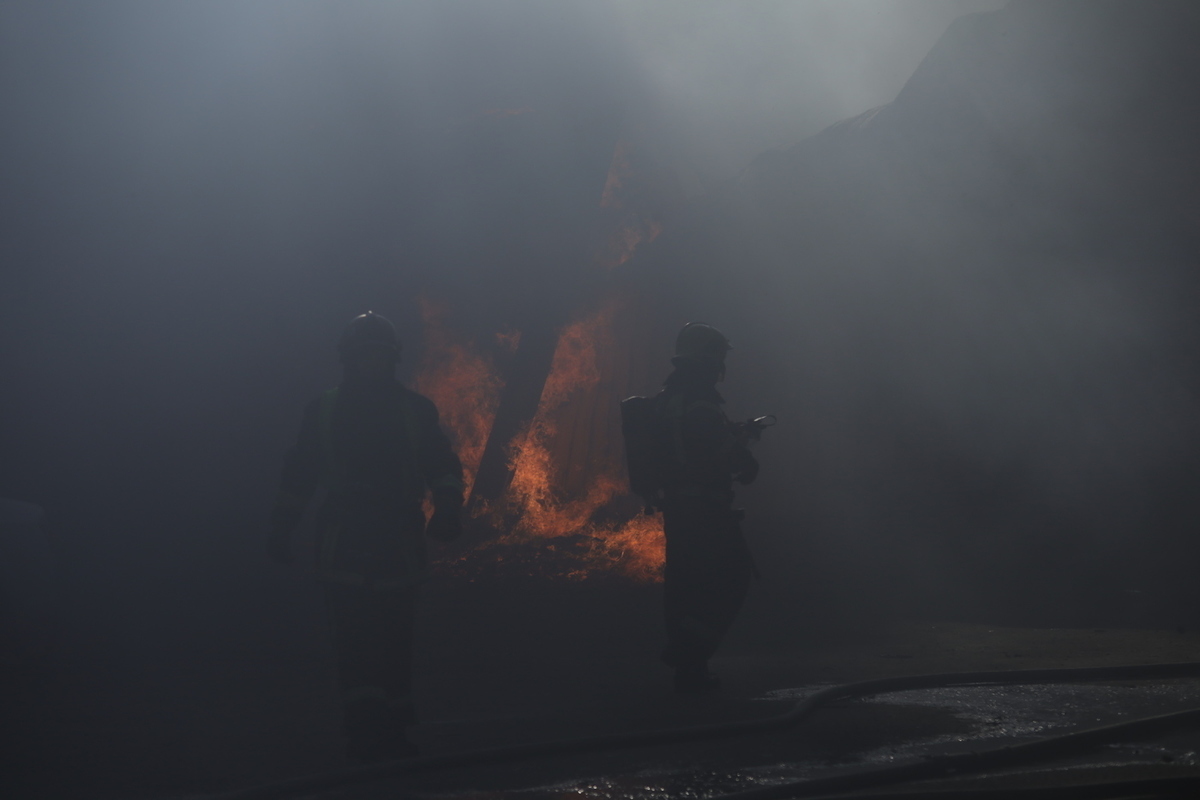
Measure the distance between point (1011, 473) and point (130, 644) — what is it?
35.5ft

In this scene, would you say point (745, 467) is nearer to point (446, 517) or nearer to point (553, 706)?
point (553, 706)

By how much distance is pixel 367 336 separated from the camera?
14.3ft

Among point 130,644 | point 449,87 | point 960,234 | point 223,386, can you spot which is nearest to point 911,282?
point 960,234

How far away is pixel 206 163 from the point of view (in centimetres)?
1431

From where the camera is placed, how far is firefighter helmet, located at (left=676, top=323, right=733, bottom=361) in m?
5.62

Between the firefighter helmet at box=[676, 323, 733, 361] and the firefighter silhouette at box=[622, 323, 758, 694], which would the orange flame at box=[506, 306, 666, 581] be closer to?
the firefighter silhouette at box=[622, 323, 758, 694]

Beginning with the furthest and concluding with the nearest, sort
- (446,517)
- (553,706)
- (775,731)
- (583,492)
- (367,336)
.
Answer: (583,492), (553,706), (367,336), (446,517), (775,731)

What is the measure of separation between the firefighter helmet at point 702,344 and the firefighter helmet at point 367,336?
1.94 metres

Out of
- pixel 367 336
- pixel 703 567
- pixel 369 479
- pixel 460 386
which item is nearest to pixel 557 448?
pixel 460 386

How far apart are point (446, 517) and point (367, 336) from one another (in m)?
0.95

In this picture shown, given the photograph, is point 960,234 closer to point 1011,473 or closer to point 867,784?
point 1011,473

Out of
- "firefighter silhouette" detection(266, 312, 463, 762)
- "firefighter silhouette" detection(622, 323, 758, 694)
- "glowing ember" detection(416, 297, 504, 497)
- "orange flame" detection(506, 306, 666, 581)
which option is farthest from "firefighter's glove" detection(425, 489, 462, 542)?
"glowing ember" detection(416, 297, 504, 497)

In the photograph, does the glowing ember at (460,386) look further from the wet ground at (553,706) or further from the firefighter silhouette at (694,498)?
the firefighter silhouette at (694,498)

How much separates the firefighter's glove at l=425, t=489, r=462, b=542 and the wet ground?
908 millimetres
